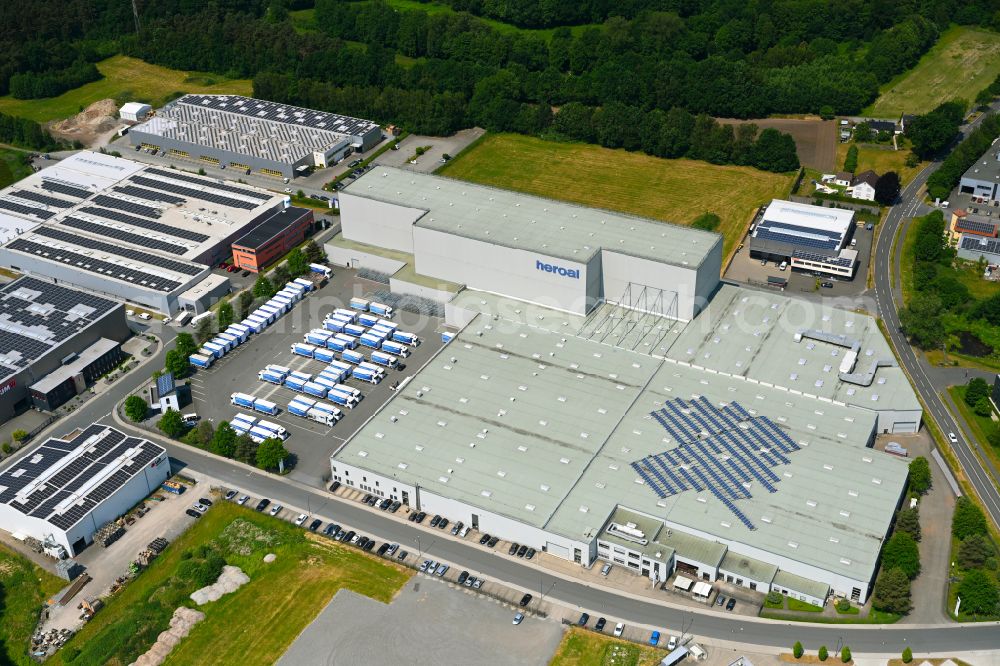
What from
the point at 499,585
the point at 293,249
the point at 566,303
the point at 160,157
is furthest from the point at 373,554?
the point at 160,157

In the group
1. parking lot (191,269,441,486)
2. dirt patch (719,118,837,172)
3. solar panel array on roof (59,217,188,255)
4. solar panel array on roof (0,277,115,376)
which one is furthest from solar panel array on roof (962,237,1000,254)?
solar panel array on roof (0,277,115,376)

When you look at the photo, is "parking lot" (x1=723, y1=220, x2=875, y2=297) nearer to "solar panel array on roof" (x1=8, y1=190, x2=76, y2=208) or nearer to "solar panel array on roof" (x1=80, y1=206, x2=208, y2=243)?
"solar panel array on roof" (x1=80, y1=206, x2=208, y2=243)

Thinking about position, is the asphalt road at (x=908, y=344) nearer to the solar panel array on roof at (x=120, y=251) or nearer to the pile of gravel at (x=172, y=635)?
the pile of gravel at (x=172, y=635)

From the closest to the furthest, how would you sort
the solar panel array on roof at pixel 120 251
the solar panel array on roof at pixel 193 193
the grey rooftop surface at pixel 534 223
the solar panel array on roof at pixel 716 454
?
the solar panel array on roof at pixel 716 454 < the grey rooftop surface at pixel 534 223 < the solar panel array on roof at pixel 120 251 < the solar panel array on roof at pixel 193 193

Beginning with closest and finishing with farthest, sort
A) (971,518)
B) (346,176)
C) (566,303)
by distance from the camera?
(971,518) < (566,303) < (346,176)

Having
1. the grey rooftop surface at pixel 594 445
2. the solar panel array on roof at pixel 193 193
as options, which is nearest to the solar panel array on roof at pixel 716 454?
the grey rooftop surface at pixel 594 445

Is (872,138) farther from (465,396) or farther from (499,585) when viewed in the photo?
(499,585)

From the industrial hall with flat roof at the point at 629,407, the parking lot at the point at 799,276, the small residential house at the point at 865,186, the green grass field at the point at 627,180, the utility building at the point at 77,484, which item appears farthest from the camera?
the green grass field at the point at 627,180

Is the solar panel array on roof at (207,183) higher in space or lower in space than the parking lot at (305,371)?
higher
